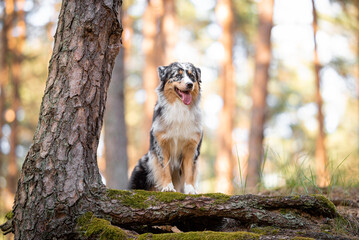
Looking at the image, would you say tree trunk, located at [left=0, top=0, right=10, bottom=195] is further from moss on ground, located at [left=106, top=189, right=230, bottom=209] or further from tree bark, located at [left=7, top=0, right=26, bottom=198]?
moss on ground, located at [left=106, top=189, right=230, bottom=209]

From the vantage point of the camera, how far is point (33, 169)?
3.41 metres

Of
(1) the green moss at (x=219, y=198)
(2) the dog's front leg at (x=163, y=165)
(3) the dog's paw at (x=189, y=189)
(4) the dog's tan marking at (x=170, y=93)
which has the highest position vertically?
(4) the dog's tan marking at (x=170, y=93)

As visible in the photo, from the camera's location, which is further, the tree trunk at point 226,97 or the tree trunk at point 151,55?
the tree trunk at point 226,97

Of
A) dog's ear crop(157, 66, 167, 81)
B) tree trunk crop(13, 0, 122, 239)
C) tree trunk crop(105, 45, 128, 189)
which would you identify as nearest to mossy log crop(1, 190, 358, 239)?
tree trunk crop(13, 0, 122, 239)

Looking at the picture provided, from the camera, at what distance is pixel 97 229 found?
10.4 ft

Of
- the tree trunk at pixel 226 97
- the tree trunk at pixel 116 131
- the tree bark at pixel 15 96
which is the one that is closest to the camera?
the tree trunk at pixel 116 131

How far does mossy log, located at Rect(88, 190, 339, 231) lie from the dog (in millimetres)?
1382

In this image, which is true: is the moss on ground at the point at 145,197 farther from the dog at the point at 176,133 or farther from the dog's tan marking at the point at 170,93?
the dog's tan marking at the point at 170,93

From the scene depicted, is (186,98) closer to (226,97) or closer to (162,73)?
(162,73)

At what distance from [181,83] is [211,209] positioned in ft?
7.32

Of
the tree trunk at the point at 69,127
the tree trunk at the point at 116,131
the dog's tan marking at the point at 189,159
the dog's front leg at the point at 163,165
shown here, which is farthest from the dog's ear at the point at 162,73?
the tree trunk at the point at 116,131

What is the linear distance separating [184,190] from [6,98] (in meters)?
12.8

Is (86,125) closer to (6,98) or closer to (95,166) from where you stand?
(95,166)

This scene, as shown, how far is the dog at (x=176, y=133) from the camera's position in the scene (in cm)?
503
